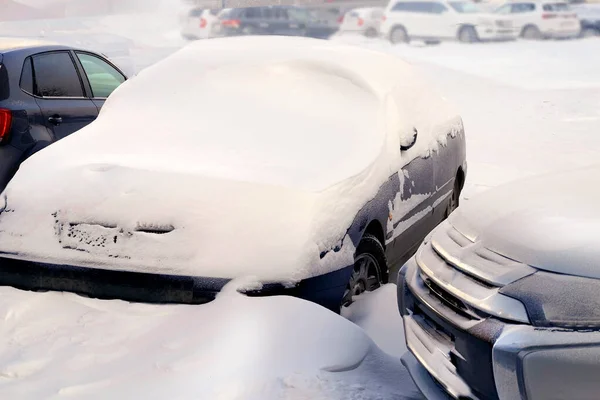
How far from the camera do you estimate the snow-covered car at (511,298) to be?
2.25 m

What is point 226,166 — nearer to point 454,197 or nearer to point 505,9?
point 454,197

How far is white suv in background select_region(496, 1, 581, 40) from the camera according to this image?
26.4 metres

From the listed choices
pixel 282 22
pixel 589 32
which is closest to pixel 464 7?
pixel 589 32

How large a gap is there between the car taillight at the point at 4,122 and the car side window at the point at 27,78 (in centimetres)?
36

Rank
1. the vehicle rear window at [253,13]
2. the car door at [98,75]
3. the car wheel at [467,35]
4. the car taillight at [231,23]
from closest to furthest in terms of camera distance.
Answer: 1. the car door at [98,75]
2. the car wheel at [467,35]
3. the car taillight at [231,23]
4. the vehicle rear window at [253,13]

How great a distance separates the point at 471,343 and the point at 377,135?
2.00 meters

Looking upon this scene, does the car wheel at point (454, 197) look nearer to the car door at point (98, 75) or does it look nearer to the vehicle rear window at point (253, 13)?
the car door at point (98, 75)

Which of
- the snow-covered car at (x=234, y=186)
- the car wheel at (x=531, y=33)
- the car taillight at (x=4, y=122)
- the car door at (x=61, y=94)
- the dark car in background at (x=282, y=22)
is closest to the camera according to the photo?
the snow-covered car at (x=234, y=186)

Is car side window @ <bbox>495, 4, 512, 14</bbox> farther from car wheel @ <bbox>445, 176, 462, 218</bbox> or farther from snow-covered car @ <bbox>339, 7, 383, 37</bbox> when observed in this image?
car wheel @ <bbox>445, 176, 462, 218</bbox>

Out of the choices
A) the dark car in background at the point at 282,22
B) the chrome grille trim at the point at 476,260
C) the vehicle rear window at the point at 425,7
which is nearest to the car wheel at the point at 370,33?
the vehicle rear window at the point at 425,7

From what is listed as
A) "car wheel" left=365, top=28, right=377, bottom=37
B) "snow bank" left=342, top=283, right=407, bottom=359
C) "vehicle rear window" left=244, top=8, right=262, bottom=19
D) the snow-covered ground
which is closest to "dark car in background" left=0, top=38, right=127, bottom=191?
the snow-covered ground

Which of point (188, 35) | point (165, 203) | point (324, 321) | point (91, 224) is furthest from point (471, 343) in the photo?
point (188, 35)

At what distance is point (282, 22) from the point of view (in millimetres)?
31062

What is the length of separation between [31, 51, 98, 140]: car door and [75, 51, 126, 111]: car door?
0.39ft
